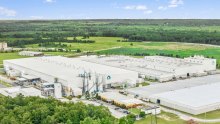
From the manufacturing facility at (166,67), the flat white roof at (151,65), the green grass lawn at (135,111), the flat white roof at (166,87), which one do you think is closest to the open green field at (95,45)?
the flat white roof at (151,65)

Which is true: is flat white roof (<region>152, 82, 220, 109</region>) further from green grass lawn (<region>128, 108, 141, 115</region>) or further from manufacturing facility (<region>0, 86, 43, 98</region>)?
manufacturing facility (<region>0, 86, 43, 98</region>)

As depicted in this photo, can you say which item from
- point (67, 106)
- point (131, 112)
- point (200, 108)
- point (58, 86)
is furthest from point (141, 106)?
point (58, 86)

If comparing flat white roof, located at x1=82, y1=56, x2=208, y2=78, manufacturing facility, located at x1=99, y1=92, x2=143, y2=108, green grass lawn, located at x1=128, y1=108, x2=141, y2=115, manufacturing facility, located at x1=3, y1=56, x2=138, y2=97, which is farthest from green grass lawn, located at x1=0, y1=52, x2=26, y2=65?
green grass lawn, located at x1=128, y1=108, x2=141, y2=115

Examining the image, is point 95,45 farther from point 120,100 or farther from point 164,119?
point 164,119

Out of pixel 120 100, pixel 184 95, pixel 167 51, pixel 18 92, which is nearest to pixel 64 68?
pixel 18 92

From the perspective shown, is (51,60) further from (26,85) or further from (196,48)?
(196,48)

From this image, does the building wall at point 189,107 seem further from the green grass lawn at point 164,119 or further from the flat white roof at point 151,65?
the flat white roof at point 151,65
